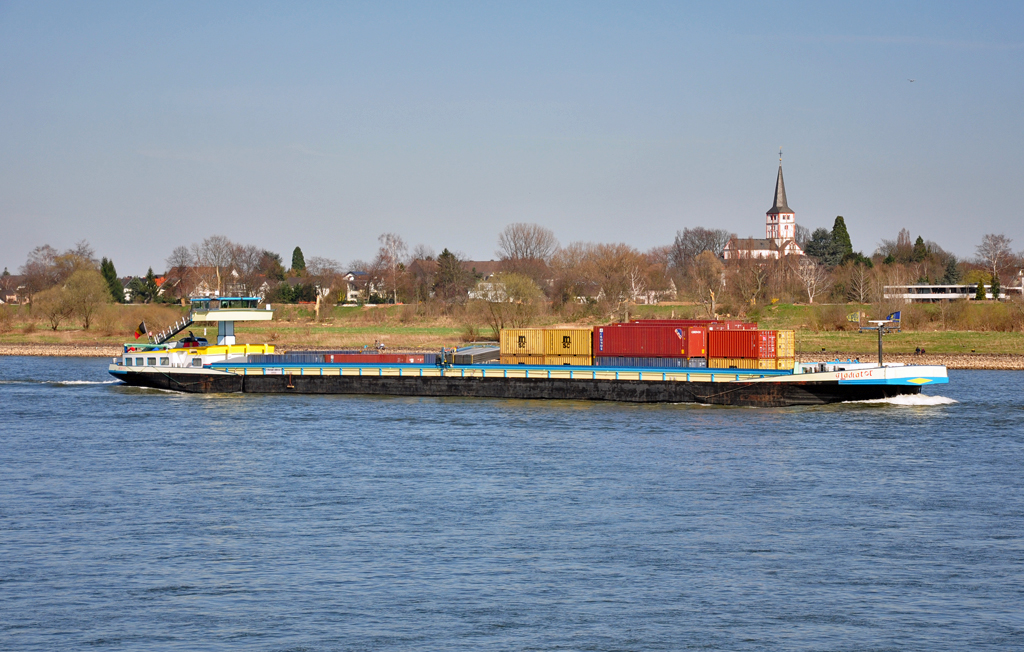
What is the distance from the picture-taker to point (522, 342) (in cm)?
5897

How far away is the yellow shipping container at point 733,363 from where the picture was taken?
53.4m

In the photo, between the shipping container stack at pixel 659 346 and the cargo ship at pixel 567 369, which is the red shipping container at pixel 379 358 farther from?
the shipping container stack at pixel 659 346

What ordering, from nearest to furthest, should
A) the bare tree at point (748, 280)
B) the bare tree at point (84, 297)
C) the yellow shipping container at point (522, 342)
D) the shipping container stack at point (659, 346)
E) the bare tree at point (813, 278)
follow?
the shipping container stack at point (659, 346) < the yellow shipping container at point (522, 342) < the bare tree at point (84, 297) < the bare tree at point (748, 280) < the bare tree at point (813, 278)

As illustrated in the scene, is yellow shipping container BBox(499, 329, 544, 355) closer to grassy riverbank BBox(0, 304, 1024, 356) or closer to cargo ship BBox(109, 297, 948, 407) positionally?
cargo ship BBox(109, 297, 948, 407)

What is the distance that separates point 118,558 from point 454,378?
3467cm

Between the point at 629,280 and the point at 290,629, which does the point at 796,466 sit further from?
the point at 629,280

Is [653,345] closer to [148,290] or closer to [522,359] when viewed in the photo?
[522,359]

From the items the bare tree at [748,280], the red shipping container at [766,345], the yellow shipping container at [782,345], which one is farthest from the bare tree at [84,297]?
the yellow shipping container at [782,345]

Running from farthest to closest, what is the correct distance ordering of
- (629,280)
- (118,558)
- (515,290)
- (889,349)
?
(629,280)
(515,290)
(889,349)
(118,558)

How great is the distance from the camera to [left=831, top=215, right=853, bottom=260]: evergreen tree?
16675 centimetres

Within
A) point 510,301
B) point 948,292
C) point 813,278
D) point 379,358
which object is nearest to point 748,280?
point 813,278

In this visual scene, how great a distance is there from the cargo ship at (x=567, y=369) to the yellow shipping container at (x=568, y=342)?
6 centimetres

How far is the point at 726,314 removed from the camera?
109250 millimetres

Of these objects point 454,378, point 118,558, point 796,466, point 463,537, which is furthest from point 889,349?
point 118,558
